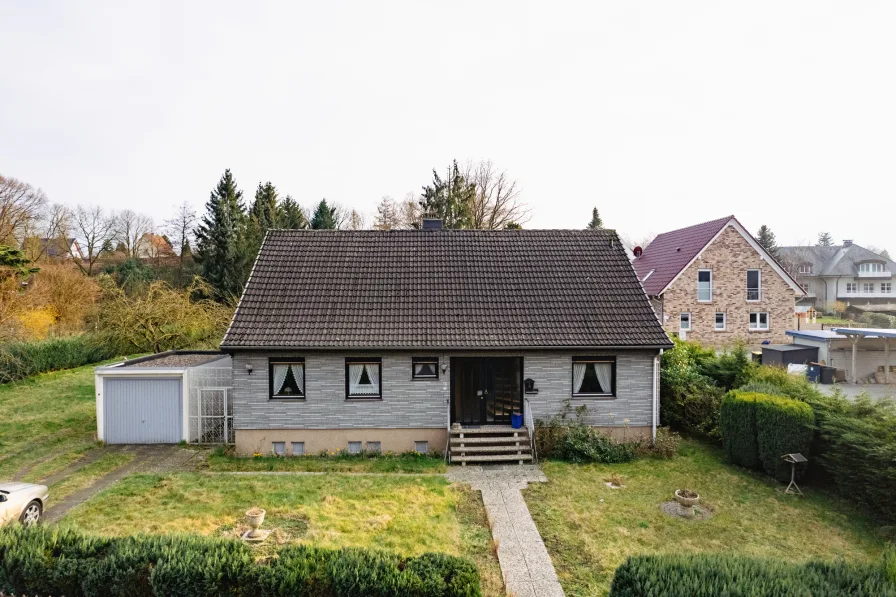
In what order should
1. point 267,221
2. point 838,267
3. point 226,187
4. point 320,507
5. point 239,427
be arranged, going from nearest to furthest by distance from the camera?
point 320,507
point 239,427
point 226,187
point 267,221
point 838,267

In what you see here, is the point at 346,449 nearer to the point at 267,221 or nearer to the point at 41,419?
the point at 41,419

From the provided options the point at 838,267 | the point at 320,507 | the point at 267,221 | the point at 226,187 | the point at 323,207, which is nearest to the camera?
the point at 320,507

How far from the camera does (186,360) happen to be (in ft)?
58.2

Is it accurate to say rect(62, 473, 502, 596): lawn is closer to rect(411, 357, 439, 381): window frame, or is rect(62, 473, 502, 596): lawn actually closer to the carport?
rect(411, 357, 439, 381): window frame

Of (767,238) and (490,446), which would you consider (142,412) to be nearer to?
(490,446)

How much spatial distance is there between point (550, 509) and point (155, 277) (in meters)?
44.3

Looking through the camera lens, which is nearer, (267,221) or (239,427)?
(239,427)

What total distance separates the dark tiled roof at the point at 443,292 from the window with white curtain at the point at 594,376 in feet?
2.58

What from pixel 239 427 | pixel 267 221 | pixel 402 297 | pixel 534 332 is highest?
pixel 267 221

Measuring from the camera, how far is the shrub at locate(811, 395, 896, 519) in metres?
9.85

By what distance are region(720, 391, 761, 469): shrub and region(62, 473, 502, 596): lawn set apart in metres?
7.29

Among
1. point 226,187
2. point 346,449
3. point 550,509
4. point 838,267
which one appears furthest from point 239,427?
point 838,267

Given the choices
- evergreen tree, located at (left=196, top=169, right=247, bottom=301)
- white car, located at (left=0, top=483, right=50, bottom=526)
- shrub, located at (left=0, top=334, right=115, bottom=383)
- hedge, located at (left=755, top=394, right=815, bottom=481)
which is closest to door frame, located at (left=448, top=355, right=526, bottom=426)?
hedge, located at (left=755, top=394, right=815, bottom=481)

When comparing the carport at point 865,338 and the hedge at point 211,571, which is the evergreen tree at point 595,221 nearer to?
the carport at point 865,338
